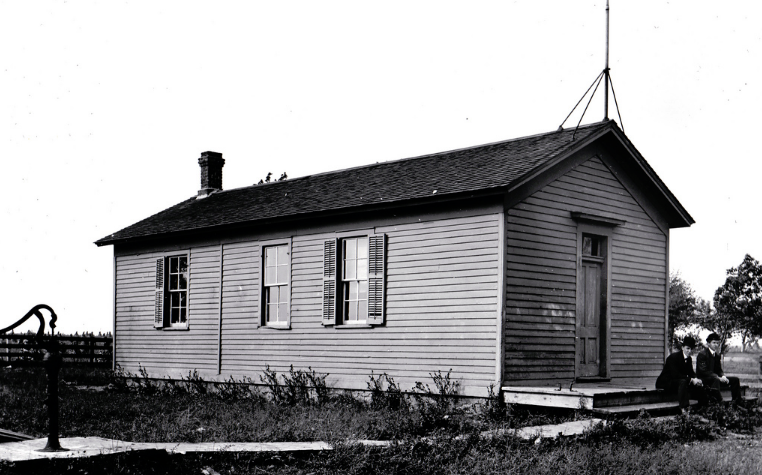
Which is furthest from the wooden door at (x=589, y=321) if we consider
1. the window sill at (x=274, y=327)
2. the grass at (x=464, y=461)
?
the window sill at (x=274, y=327)

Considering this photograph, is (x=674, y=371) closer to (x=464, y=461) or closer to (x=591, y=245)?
(x=591, y=245)

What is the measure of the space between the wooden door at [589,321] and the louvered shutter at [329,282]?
4.51 meters

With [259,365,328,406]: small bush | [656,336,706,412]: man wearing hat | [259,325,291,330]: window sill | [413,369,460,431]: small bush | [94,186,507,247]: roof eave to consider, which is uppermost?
[94,186,507,247]: roof eave

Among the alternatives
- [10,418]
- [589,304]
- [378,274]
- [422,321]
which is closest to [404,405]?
[422,321]

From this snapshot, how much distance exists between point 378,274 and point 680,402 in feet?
18.0

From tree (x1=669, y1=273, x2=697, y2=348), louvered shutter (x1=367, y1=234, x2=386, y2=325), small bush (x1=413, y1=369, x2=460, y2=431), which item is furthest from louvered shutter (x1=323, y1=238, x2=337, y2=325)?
tree (x1=669, y1=273, x2=697, y2=348)

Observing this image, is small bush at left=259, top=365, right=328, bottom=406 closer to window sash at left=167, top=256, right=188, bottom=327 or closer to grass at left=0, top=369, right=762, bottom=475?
grass at left=0, top=369, right=762, bottom=475

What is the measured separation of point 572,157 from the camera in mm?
14711

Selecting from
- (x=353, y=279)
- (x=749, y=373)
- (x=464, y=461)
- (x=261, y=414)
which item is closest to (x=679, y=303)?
(x=749, y=373)

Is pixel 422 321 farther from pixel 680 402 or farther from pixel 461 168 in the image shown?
pixel 680 402

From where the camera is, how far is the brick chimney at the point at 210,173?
24.1 meters

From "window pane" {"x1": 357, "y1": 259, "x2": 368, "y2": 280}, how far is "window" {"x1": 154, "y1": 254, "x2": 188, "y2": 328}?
6048 millimetres

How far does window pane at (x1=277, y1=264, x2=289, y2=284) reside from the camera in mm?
17438

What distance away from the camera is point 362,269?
1580 cm
